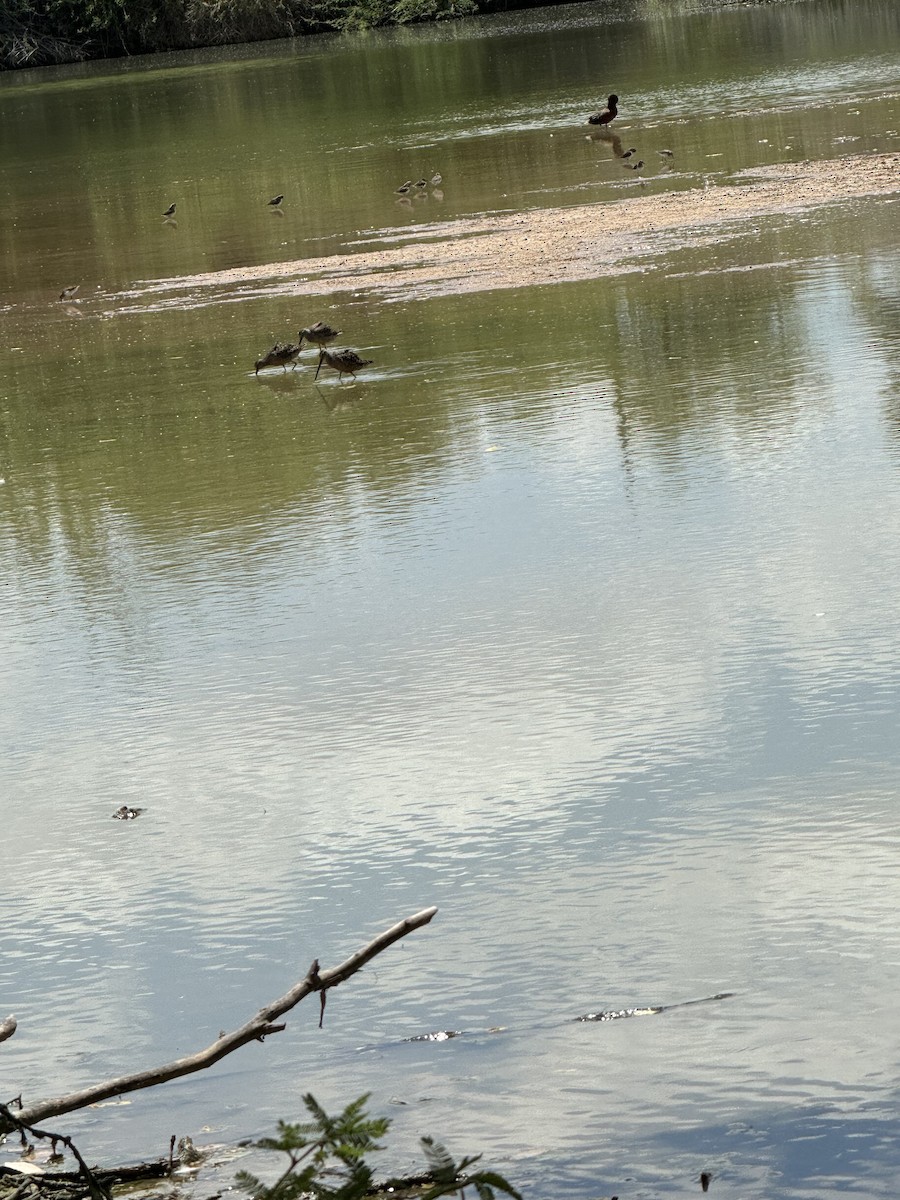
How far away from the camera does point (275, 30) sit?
60344mm

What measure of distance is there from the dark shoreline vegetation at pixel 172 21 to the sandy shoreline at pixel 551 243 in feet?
144

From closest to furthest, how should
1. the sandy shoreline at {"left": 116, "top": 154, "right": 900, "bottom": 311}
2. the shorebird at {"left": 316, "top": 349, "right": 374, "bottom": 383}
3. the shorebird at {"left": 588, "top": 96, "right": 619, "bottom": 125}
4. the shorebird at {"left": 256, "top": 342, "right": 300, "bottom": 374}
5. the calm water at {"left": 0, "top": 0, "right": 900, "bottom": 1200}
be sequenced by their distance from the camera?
the calm water at {"left": 0, "top": 0, "right": 900, "bottom": 1200} < the shorebird at {"left": 316, "top": 349, "right": 374, "bottom": 383} < the shorebird at {"left": 256, "top": 342, "right": 300, "bottom": 374} < the sandy shoreline at {"left": 116, "top": 154, "right": 900, "bottom": 311} < the shorebird at {"left": 588, "top": 96, "right": 619, "bottom": 125}

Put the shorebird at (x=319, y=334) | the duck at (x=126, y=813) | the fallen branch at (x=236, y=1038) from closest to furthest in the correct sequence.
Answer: the fallen branch at (x=236, y=1038) → the duck at (x=126, y=813) → the shorebird at (x=319, y=334)

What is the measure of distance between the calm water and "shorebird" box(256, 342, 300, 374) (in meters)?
0.10

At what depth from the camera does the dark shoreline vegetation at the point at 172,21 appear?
58.1 m

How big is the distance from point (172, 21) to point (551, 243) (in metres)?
50.1

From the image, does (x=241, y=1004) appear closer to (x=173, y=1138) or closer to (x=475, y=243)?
(x=173, y=1138)

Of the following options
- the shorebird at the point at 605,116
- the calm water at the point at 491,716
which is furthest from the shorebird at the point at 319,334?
the shorebird at the point at 605,116

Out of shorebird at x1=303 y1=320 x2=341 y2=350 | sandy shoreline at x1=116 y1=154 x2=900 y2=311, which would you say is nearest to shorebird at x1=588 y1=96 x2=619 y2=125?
sandy shoreline at x1=116 y1=154 x2=900 y2=311

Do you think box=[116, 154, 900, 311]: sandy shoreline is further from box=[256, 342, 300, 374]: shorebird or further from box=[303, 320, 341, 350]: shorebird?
box=[256, 342, 300, 374]: shorebird

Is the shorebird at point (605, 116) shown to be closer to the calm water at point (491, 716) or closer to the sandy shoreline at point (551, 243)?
the sandy shoreline at point (551, 243)

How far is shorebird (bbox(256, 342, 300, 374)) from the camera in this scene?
34.7 ft

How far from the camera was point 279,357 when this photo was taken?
1060cm

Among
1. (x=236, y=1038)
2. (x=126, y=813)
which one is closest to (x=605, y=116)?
(x=126, y=813)
